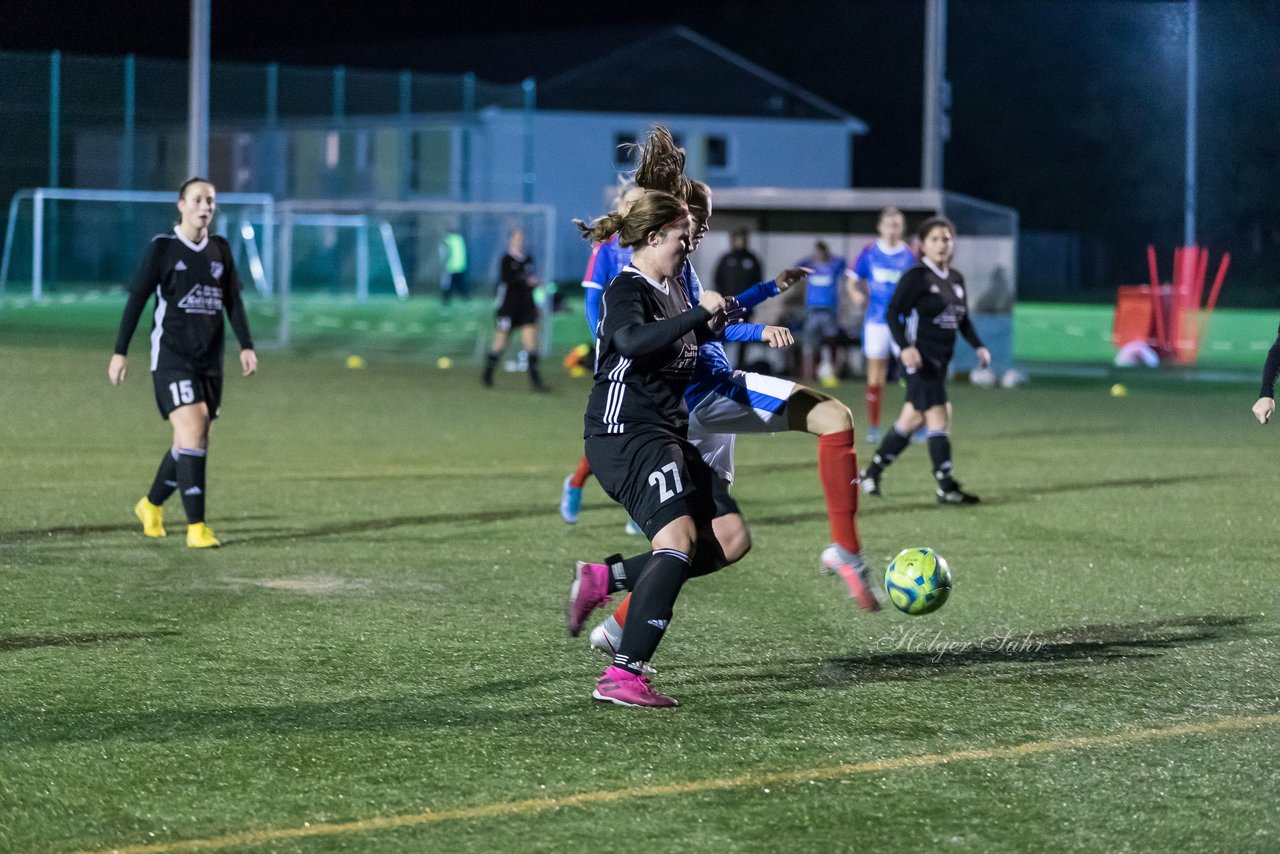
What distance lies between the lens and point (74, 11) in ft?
153

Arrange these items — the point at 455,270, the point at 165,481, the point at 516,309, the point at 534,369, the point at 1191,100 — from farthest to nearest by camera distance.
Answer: the point at 455,270 < the point at 1191,100 < the point at 516,309 < the point at 534,369 < the point at 165,481

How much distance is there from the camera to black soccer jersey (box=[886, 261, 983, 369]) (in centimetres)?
1120

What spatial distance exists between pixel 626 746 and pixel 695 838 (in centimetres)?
89

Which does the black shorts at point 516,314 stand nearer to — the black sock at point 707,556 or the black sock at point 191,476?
the black sock at point 191,476

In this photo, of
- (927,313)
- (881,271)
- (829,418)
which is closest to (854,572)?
(829,418)

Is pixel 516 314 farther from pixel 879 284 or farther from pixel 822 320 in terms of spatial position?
pixel 879 284

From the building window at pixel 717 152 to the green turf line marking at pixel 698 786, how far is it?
5261 centimetres

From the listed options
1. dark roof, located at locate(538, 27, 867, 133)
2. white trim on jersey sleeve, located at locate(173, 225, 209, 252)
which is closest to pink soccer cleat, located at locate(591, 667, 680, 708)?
white trim on jersey sleeve, located at locate(173, 225, 209, 252)

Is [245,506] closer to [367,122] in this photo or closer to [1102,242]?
[367,122]

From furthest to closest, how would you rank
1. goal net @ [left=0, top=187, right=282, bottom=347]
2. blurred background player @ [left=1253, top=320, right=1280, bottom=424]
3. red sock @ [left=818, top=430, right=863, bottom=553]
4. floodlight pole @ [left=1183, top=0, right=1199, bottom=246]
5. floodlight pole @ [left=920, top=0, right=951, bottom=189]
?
goal net @ [left=0, top=187, right=282, bottom=347], floodlight pole @ [left=1183, top=0, right=1199, bottom=246], floodlight pole @ [left=920, top=0, right=951, bottom=189], blurred background player @ [left=1253, top=320, right=1280, bottom=424], red sock @ [left=818, top=430, right=863, bottom=553]

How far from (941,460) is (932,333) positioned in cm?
80

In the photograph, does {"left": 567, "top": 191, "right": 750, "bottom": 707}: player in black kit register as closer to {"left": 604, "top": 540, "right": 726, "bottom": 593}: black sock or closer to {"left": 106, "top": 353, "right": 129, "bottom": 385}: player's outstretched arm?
{"left": 604, "top": 540, "right": 726, "bottom": 593}: black sock

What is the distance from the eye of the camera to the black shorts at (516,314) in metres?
19.9

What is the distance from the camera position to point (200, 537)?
920 cm
